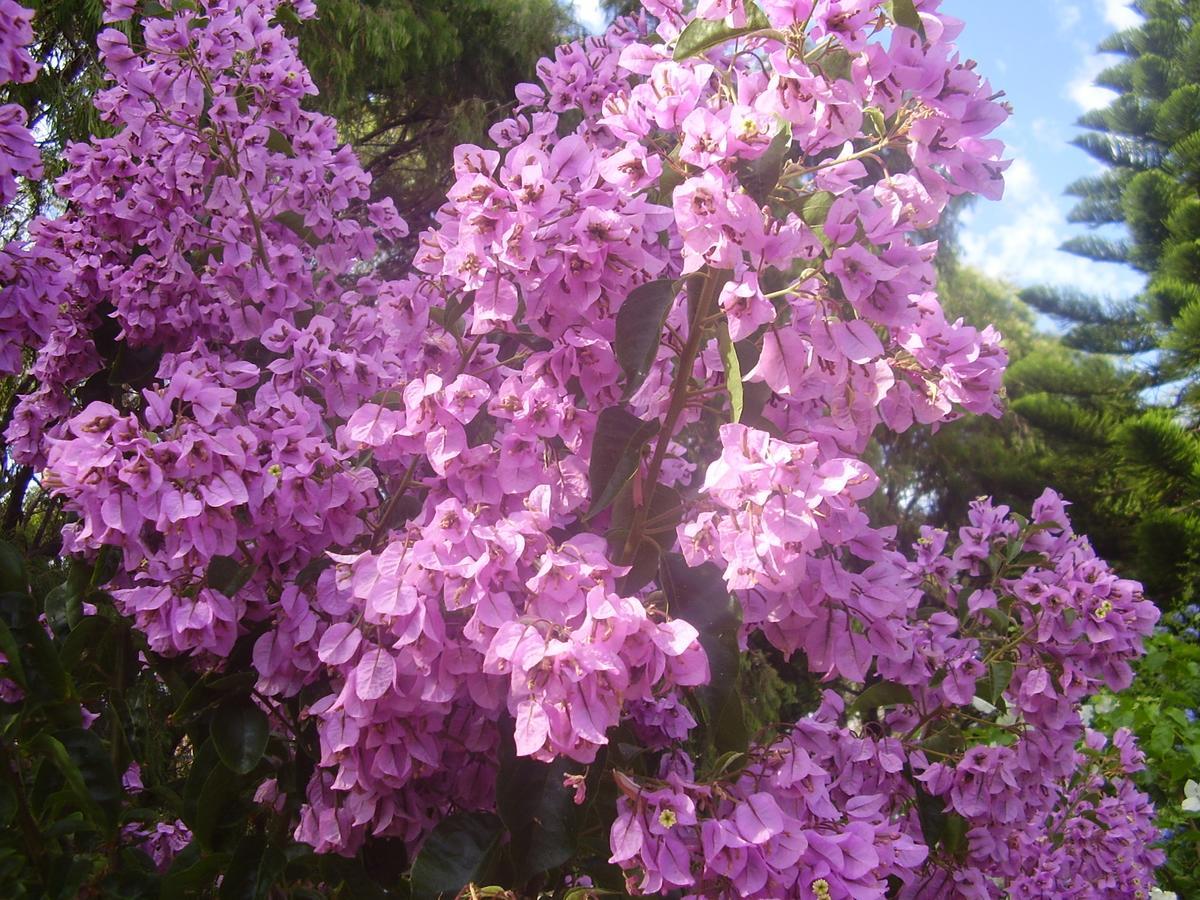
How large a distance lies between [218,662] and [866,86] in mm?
912

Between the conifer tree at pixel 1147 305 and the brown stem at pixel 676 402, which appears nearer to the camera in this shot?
the brown stem at pixel 676 402

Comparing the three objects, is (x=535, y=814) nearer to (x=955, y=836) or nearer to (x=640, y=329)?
(x=640, y=329)

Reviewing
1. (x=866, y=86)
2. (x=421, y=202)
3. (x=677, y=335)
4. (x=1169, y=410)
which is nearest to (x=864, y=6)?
(x=866, y=86)

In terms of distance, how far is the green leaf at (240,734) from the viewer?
1018 mm

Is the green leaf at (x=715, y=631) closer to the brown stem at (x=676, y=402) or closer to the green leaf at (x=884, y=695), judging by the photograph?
the brown stem at (x=676, y=402)

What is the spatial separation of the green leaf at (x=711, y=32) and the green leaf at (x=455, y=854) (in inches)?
29.1

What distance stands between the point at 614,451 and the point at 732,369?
0.16 metres

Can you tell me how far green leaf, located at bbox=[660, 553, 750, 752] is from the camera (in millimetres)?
940

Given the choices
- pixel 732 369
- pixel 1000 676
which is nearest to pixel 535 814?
pixel 732 369

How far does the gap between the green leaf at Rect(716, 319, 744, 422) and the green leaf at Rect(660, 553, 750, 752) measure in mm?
209

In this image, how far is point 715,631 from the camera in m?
0.94

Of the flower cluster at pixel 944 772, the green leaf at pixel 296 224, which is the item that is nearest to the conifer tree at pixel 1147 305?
the flower cluster at pixel 944 772

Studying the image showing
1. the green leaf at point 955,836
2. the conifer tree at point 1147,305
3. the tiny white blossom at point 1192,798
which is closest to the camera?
the green leaf at point 955,836

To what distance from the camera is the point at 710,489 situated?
77 centimetres
